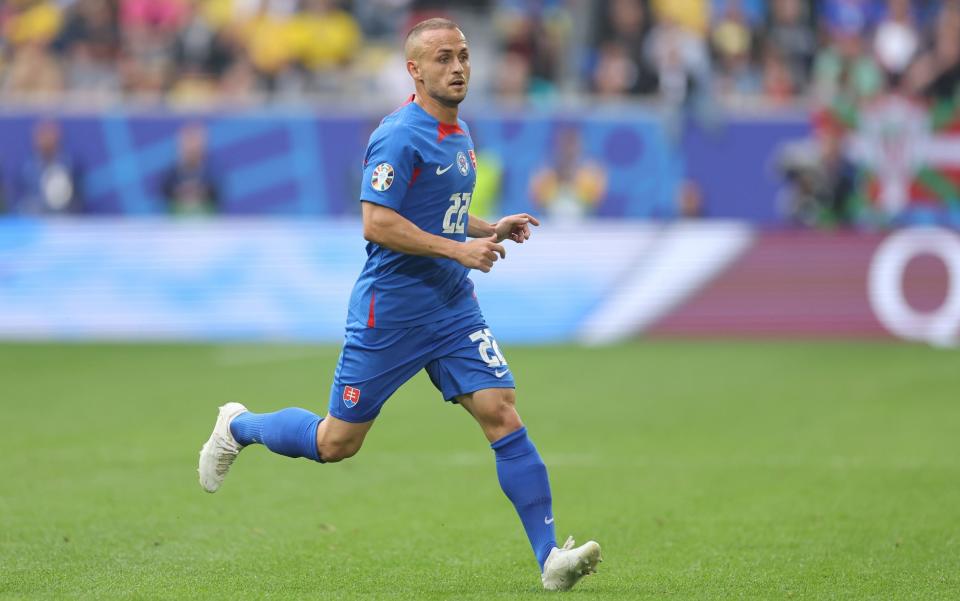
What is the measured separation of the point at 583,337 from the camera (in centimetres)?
1800

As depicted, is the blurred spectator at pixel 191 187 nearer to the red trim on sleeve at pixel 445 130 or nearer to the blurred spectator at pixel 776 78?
the blurred spectator at pixel 776 78

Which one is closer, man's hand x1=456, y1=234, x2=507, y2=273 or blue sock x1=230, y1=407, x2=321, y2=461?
man's hand x1=456, y1=234, x2=507, y2=273

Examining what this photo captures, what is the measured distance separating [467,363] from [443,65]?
1.28 metres

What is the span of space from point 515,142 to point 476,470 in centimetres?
1158

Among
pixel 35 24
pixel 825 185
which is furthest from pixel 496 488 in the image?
pixel 35 24

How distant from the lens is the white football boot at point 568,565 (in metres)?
6.20

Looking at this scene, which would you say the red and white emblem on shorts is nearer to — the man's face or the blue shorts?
the blue shorts

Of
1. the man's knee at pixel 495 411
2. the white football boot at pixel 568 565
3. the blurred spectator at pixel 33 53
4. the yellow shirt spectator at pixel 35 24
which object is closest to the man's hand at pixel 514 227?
the man's knee at pixel 495 411

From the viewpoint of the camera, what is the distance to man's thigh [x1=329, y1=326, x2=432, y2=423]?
6648 mm

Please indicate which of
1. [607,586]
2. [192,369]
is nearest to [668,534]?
[607,586]

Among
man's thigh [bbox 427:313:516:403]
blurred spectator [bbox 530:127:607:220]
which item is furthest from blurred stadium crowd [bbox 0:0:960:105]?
man's thigh [bbox 427:313:516:403]

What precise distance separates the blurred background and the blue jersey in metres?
11.3

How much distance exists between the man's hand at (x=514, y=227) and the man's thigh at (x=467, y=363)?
412 mm

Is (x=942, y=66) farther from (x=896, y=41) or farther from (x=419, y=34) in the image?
(x=419, y=34)
